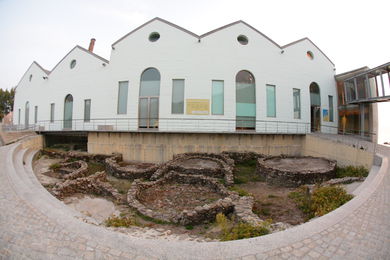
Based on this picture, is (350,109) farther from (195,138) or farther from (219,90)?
(195,138)

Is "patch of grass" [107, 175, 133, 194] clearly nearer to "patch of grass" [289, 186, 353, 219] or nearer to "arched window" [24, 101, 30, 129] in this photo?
"patch of grass" [289, 186, 353, 219]

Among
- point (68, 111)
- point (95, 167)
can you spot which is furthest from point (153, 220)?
point (68, 111)

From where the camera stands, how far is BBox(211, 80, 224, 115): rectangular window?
15.1m

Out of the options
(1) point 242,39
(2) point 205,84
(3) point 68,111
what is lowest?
(3) point 68,111

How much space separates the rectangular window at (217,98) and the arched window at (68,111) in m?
16.3

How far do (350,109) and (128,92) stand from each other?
73.8ft

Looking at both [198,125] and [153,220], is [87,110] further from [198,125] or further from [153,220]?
[153,220]

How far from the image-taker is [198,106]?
48.9 ft

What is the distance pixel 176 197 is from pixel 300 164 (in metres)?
8.17

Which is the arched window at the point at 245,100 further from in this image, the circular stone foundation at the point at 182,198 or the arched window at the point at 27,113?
the arched window at the point at 27,113

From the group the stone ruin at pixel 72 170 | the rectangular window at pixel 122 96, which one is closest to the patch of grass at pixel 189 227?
the stone ruin at pixel 72 170

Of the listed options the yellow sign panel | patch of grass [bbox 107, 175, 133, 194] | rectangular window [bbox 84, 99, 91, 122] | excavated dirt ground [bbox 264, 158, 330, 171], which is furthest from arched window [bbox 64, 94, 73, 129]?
excavated dirt ground [bbox 264, 158, 330, 171]

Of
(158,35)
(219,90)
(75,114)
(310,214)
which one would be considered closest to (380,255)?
(310,214)

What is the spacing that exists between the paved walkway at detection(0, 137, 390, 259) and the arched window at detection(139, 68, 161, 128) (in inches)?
457
